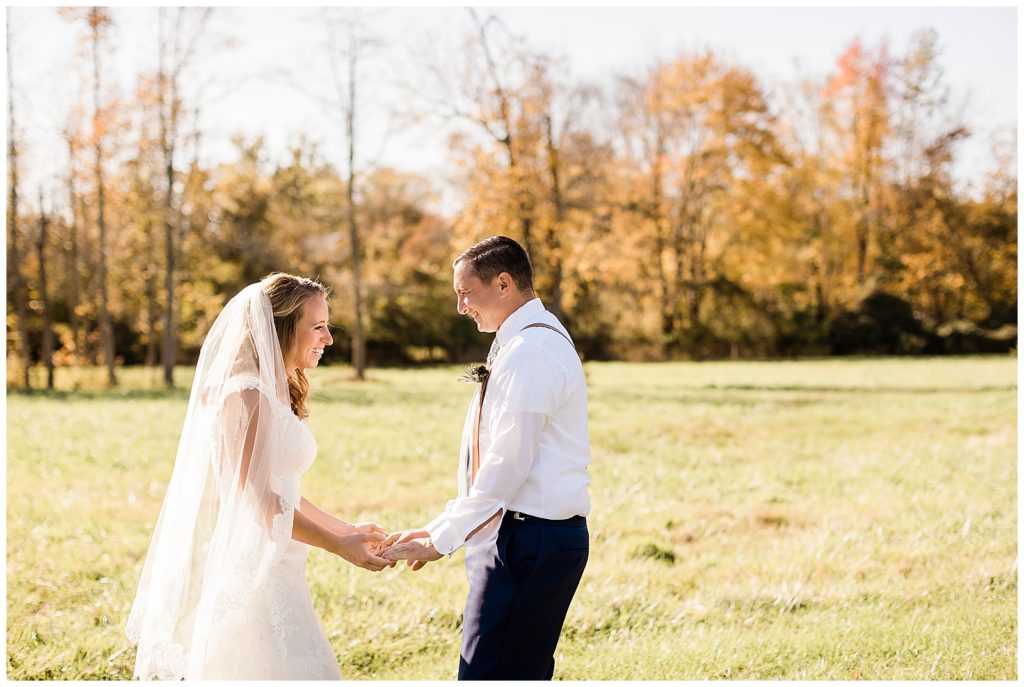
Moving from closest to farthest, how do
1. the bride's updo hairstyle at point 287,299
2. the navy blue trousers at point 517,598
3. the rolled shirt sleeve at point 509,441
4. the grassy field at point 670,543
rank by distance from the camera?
1. the rolled shirt sleeve at point 509,441
2. the navy blue trousers at point 517,598
3. the bride's updo hairstyle at point 287,299
4. the grassy field at point 670,543

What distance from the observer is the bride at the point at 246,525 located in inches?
145

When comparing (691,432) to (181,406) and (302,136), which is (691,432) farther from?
(302,136)

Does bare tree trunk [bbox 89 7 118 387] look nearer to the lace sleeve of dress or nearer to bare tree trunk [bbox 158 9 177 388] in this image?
bare tree trunk [bbox 158 9 177 388]

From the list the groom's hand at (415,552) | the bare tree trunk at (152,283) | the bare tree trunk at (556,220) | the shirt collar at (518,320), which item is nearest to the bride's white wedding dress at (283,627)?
the groom's hand at (415,552)

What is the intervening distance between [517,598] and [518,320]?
1.04 m

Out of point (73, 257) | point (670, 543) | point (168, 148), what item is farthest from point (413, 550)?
point (73, 257)

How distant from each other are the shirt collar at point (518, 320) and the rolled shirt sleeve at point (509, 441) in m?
0.14

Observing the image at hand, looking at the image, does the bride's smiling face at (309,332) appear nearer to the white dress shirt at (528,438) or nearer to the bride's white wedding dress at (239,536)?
the bride's white wedding dress at (239,536)

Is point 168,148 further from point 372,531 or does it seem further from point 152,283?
point 372,531

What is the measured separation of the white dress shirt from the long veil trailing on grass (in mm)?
699

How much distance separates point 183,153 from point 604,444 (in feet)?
56.4

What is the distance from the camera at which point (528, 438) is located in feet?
11.2

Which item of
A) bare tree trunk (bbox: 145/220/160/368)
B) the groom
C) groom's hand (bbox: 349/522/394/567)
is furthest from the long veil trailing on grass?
bare tree trunk (bbox: 145/220/160/368)

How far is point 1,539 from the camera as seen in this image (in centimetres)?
600
